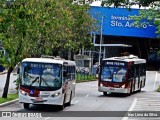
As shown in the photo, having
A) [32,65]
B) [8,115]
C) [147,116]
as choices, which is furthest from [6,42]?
[147,116]

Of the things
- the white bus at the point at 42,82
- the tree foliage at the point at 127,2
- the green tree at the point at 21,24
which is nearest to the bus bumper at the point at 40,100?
the white bus at the point at 42,82

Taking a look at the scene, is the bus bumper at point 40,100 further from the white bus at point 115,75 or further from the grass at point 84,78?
the grass at point 84,78

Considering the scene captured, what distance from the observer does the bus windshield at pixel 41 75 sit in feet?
78.1

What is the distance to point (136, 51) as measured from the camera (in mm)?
102250

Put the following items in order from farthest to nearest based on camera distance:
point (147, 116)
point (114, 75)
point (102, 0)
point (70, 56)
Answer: point (70, 56), point (114, 75), point (147, 116), point (102, 0)

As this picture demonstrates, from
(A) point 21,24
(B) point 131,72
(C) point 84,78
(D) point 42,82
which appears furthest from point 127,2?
(C) point 84,78

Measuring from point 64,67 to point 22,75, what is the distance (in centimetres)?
219

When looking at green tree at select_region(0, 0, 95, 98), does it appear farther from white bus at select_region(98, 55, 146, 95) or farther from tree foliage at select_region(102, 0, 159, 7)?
tree foliage at select_region(102, 0, 159, 7)

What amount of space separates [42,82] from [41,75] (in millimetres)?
372

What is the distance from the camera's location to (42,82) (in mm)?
23812

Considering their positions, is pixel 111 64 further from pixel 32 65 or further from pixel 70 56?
pixel 70 56

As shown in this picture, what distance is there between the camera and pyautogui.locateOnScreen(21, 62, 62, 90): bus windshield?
23.8 metres

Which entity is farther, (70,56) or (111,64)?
(70,56)

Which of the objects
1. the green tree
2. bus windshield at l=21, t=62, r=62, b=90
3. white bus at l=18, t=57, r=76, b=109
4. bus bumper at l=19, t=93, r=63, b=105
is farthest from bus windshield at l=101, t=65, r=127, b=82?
bus bumper at l=19, t=93, r=63, b=105
